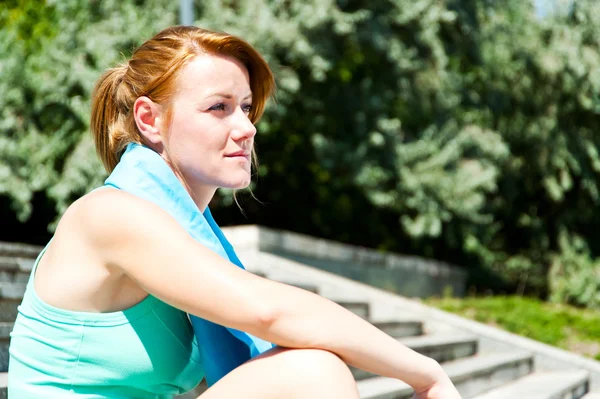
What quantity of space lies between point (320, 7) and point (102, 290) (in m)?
7.14

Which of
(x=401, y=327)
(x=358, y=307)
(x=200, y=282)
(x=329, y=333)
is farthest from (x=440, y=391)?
(x=358, y=307)

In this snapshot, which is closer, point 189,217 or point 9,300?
point 189,217

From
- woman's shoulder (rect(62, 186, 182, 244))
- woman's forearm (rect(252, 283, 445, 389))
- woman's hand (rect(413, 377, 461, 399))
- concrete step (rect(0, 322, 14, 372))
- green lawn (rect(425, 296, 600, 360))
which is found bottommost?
green lawn (rect(425, 296, 600, 360))

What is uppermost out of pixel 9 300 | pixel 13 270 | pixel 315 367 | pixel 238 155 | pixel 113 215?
pixel 238 155

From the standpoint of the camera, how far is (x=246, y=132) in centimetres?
183

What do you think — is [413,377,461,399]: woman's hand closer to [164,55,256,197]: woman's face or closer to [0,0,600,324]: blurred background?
[164,55,256,197]: woman's face

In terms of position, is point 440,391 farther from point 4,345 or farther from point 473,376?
point 473,376

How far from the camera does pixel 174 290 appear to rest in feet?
5.19

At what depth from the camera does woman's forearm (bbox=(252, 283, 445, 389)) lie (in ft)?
5.31

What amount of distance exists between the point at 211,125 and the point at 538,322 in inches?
286

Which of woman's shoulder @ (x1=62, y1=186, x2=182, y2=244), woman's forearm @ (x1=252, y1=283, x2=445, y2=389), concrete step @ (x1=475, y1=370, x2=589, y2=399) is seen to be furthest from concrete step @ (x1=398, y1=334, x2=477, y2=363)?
woman's shoulder @ (x1=62, y1=186, x2=182, y2=244)

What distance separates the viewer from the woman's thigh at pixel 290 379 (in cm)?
159

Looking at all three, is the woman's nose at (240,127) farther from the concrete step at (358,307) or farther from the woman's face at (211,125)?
the concrete step at (358,307)

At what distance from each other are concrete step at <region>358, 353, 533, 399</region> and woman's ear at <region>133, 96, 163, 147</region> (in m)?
2.49
